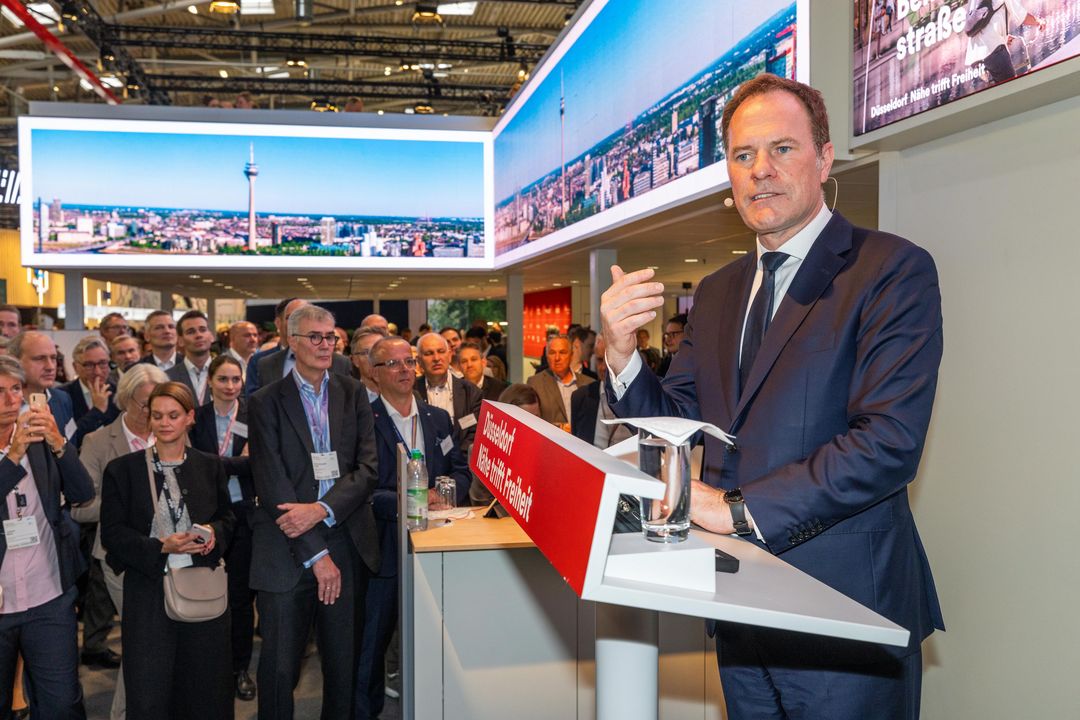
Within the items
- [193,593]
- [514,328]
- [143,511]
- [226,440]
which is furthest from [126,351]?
[514,328]

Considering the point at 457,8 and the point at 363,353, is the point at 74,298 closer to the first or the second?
the point at 363,353

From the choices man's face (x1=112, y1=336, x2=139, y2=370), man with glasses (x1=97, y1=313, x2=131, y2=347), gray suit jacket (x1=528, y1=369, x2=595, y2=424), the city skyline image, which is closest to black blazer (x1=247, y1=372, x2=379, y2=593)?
gray suit jacket (x1=528, y1=369, x2=595, y2=424)

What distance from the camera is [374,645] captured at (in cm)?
365

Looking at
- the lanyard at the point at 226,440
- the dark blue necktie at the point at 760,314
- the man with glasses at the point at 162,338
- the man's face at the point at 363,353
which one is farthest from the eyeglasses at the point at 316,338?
the man with glasses at the point at 162,338

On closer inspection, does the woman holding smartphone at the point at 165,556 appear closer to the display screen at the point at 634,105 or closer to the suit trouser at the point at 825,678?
the suit trouser at the point at 825,678

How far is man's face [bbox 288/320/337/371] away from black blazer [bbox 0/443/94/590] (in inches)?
35.7

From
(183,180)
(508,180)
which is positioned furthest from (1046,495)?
(183,180)

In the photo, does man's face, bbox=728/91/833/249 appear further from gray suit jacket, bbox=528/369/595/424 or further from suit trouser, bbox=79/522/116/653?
gray suit jacket, bbox=528/369/595/424

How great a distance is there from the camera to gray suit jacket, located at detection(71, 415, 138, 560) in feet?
12.0

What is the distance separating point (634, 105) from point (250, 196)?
19.8 ft

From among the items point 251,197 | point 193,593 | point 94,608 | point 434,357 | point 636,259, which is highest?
point 251,197

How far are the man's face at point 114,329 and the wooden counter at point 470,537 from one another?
143 inches

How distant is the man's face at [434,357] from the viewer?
516cm

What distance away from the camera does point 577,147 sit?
253 inches
